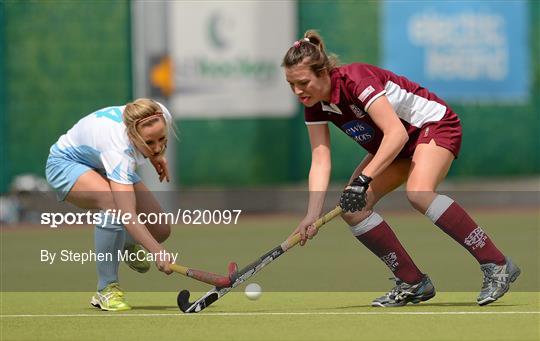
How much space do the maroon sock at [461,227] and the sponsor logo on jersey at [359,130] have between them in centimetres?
47

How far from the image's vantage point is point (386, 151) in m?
6.41

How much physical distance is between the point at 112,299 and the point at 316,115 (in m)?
1.40

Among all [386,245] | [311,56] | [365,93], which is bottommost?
[386,245]

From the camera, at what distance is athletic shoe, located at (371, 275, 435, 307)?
6832 millimetres

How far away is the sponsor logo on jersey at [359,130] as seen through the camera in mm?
6684

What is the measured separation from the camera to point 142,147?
6664 mm

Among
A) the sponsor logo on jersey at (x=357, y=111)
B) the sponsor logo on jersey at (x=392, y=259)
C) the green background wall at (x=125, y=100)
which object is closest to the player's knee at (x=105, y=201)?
the sponsor logo on jersey at (x=357, y=111)

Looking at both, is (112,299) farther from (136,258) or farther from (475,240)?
(475,240)

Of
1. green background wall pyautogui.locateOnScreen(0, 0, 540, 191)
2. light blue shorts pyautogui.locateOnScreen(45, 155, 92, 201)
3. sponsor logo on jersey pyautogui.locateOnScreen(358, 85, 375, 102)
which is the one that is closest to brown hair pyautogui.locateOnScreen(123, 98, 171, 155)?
light blue shorts pyautogui.locateOnScreen(45, 155, 92, 201)

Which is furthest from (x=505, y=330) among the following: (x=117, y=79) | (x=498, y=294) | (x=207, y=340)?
(x=117, y=79)

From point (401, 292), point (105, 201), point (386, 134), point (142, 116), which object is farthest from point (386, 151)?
point (105, 201)

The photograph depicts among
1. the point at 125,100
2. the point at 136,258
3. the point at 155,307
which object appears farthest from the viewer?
the point at 125,100

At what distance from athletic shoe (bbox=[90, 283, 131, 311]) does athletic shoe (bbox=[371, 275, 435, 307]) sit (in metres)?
1.29

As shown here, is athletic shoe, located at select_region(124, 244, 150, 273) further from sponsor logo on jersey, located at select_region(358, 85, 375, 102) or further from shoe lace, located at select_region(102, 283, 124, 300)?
sponsor logo on jersey, located at select_region(358, 85, 375, 102)
